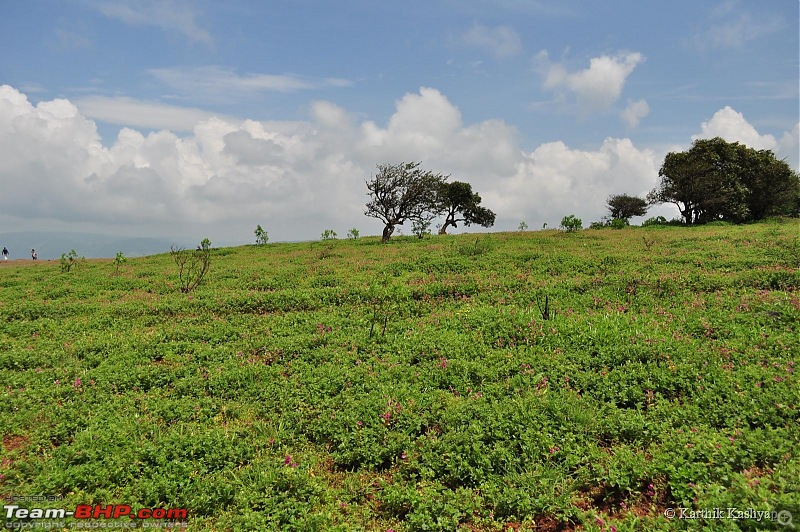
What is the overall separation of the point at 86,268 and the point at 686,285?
39255mm

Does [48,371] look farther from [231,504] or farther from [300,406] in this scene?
[231,504]

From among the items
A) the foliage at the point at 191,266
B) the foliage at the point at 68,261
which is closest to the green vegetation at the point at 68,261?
the foliage at the point at 68,261

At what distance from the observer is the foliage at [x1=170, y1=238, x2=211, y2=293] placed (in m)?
21.4

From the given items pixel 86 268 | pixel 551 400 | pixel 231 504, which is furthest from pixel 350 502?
pixel 86 268

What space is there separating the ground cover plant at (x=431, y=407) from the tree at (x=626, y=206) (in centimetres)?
5467

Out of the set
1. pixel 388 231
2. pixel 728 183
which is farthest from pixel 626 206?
pixel 388 231

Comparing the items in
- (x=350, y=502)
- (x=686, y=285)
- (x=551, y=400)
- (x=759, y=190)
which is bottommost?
(x=350, y=502)

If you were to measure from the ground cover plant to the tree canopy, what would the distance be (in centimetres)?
3200

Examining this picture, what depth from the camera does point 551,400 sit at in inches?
313

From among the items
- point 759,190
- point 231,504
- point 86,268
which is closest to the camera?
point 231,504

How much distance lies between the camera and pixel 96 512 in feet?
19.2

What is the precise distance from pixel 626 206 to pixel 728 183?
924 inches

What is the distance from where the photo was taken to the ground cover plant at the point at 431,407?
588 cm

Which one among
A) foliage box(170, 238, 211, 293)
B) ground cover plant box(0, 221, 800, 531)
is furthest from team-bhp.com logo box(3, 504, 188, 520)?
foliage box(170, 238, 211, 293)
